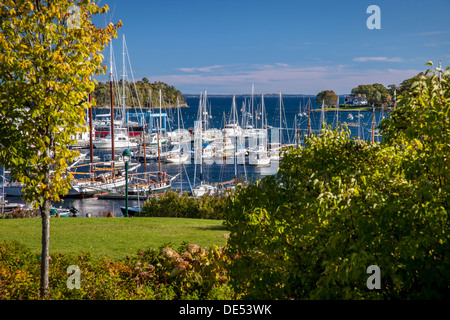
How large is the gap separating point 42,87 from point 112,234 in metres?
8.53

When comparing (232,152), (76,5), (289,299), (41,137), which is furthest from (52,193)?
(232,152)

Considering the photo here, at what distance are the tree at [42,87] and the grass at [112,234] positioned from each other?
4.65m

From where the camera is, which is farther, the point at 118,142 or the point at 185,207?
the point at 118,142

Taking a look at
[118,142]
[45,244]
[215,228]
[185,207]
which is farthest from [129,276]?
[118,142]

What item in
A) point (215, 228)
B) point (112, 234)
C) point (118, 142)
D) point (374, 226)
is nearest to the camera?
point (374, 226)

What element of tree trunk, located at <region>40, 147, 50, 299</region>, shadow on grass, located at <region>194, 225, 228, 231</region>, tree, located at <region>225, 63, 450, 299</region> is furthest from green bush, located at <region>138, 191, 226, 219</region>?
tree, located at <region>225, 63, 450, 299</region>

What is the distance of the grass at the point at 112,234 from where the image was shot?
1313cm

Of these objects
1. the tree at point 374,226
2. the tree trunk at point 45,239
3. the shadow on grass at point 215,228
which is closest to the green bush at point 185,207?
the shadow on grass at point 215,228

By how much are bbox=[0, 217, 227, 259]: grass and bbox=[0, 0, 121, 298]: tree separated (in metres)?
4.65

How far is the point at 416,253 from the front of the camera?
4613mm

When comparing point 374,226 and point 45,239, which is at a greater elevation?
point 374,226

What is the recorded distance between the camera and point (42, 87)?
25.5 feet

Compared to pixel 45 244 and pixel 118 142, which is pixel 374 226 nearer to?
pixel 45 244
